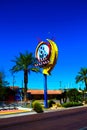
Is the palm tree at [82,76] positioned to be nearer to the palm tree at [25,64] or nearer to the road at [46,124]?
the palm tree at [25,64]

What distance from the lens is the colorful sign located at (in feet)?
156

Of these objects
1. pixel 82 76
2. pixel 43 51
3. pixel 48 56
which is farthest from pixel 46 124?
pixel 82 76

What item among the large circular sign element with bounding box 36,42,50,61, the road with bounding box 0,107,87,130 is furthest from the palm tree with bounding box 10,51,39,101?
the road with bounding box 0,107,87,130

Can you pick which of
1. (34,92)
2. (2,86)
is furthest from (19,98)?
Answer: (34,92)

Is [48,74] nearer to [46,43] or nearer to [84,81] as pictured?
[46,43]

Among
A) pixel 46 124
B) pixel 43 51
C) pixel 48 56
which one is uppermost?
pixel 43 51

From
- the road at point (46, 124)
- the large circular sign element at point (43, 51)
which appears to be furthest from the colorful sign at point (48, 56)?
the road at point (46, 124)

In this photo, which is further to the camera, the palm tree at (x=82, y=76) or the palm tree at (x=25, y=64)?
the palm tree at (x=82, y=76)

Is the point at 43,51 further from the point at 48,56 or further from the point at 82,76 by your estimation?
the point at 82,76

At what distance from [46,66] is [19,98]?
1638 centimetres

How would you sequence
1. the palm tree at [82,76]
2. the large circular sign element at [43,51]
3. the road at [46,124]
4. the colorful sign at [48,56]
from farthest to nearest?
the palm tree at [82,76], the large circular sign element at [43,51], the colorful sign at [48,56], the road at [46,124]

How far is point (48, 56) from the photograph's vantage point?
47594 mm

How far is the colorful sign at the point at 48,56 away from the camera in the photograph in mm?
47562

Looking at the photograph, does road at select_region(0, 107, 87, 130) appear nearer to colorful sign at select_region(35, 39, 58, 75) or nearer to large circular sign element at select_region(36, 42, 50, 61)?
colorful sign at select_region(35, 39, 58, 75)
